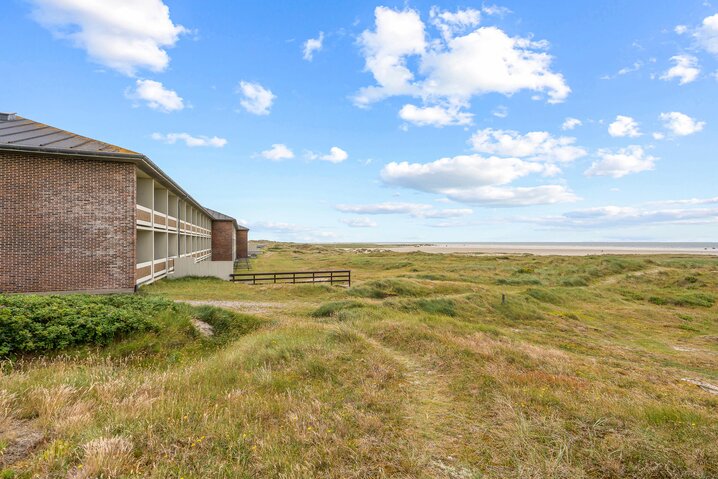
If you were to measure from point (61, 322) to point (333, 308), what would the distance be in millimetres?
9204

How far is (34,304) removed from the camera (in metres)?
8.73

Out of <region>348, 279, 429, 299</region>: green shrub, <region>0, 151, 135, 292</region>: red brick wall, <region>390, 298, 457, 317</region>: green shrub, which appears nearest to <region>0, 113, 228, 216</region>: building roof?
<region>0, 151, 135, 292</region>: red brick wall

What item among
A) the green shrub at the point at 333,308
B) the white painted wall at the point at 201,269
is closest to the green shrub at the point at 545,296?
the green shrub at the point at 333,308

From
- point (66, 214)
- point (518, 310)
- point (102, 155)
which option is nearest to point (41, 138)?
point (102, 155)

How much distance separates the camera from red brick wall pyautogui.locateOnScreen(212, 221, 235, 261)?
44.0 meters

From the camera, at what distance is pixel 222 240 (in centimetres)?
4456

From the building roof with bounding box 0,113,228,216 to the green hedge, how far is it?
29.1 feet

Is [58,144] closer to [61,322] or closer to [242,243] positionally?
[61,322]

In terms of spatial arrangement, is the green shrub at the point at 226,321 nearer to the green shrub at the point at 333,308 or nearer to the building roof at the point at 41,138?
the green shrub at the point at 333,308

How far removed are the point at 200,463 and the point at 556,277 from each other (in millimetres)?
37147

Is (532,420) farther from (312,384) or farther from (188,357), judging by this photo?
(188,357)

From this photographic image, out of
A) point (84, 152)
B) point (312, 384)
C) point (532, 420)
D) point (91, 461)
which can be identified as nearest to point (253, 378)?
point (312, 384)

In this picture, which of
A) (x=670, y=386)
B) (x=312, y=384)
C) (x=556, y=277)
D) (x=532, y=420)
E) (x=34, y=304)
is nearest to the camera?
(x=532, y=420)

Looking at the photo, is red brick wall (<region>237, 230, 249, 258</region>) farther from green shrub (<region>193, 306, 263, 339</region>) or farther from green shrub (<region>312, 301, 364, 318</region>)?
green shrub (<region>193, 306, 263, 339</region>)
